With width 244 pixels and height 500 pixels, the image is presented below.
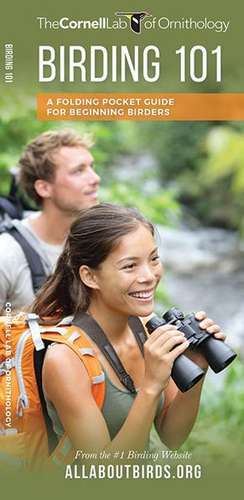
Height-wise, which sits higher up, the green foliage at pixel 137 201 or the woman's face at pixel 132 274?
the woman's face at pixel 132 274

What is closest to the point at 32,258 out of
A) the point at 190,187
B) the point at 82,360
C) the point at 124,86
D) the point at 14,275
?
the point at 14,275

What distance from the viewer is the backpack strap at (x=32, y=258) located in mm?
3264

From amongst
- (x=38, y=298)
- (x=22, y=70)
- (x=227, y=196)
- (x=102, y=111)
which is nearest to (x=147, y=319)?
(x=38, y=298)

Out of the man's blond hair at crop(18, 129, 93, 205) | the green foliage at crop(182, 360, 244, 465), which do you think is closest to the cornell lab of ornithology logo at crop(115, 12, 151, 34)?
the man's blond hair at crop(18, 129, 93, 205)

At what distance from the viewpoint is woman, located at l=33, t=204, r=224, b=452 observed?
2.32m

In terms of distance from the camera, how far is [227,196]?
12.6m

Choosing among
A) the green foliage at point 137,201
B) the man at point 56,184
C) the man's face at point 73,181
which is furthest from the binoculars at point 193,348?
the green foliage at point 137,201

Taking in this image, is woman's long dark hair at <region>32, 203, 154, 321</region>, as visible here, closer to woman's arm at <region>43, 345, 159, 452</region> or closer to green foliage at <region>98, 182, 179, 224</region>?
woman's arm at <region>43, 345, 159, 452</region>

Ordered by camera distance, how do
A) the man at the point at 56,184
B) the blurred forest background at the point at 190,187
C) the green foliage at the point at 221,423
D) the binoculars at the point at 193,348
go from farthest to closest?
the blurred forest background at the point at 190,187 → the man at the point at 56,184 → the green foliage at the point at 221,423 → the binoculars at the point at 193,348

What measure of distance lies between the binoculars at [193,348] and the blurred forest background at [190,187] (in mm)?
740

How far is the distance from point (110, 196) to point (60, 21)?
229 cm

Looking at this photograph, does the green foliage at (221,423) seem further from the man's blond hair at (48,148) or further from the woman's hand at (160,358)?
the man's blond hair at (48,148)

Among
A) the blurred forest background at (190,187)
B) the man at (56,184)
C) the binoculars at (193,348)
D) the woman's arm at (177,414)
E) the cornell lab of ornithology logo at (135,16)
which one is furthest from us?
the blurred forest background at (190,187)

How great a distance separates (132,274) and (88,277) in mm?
154
